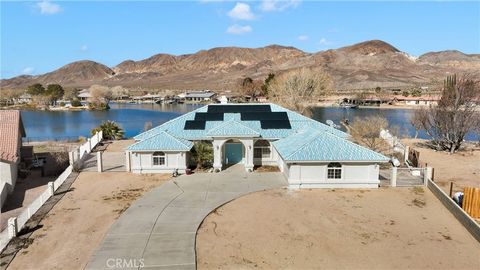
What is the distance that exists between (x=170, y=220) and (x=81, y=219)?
4.66 meters

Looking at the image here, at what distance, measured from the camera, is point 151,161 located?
2681 centimetres

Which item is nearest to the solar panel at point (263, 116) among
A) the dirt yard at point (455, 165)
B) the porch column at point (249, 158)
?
the porch column at point (249, 158)

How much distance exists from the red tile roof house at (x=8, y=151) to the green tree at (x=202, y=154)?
12.0 metres

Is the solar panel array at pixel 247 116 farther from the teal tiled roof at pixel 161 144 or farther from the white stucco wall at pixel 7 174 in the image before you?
the white stucco wall at pixel 7 174

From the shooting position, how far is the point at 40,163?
1159 inches

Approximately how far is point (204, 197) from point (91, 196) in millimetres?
6991

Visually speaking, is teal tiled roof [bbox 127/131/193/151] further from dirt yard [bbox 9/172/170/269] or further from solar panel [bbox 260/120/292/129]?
solar panel [bbox 260/120/292/129]

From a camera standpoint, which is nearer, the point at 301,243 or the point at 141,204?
the point at 301,243

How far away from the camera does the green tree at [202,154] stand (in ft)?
90.7

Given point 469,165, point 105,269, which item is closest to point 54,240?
point 105,269

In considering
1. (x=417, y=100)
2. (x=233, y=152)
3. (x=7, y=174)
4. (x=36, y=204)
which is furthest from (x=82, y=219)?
(x=417, y=100)

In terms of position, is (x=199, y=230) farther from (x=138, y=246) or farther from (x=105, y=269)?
(x=105, y=269)

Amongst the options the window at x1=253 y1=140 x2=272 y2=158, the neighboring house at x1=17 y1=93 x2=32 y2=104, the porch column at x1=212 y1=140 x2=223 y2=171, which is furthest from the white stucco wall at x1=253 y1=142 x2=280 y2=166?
the neighboring house at x1=17 y1=93 x2=32 y2=104

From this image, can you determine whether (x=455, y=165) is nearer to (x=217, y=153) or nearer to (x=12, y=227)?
(x=217, y=153)
